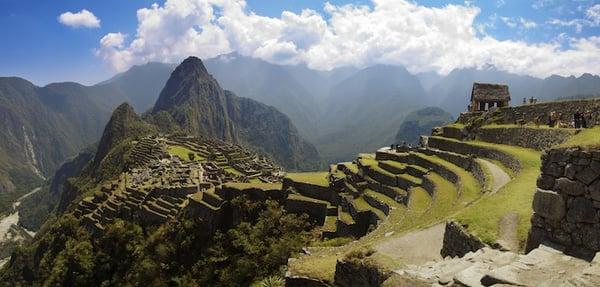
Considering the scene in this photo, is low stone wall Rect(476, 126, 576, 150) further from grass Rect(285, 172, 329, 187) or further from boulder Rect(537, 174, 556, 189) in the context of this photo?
grass Rect(285, 172, 329, 187)

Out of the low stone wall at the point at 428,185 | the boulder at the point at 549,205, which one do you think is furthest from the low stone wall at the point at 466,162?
the boulder at the point at 549,205

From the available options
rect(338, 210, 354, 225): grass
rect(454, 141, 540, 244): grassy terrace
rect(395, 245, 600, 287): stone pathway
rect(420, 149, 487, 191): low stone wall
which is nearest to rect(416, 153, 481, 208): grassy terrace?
rect(420, 149, 487, 191): low stone wall

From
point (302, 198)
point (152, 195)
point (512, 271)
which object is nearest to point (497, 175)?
point (512, 271)

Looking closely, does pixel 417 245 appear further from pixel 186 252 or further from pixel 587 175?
pixel 186 252

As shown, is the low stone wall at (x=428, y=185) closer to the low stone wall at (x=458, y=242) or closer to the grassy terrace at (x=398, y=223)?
the grassy terrace at (x=398, y=223)

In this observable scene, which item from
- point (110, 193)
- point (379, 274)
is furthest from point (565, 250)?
point (110, 193)

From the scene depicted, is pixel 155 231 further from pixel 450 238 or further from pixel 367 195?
pixel 450 238
